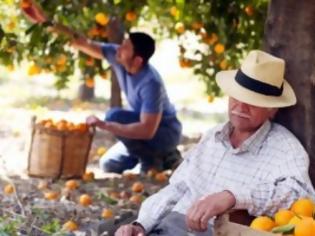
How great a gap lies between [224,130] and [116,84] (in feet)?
14.7

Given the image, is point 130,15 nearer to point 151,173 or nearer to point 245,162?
point 151,173

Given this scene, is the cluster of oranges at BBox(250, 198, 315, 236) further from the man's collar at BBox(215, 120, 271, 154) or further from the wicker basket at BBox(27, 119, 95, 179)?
the wicker basket at BBox(27, 119, 95, 179)

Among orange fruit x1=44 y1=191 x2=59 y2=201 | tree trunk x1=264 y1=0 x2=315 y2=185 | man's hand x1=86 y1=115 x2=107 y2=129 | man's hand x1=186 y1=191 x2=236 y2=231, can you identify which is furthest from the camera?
man's hand x1=86 y1=115 x2=107 y2=129

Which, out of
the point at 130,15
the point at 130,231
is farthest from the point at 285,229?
the point at 130,15

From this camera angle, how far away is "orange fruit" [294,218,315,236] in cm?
294

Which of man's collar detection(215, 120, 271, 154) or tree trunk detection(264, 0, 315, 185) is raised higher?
tree trunk detection(264, 0, 315, 185)

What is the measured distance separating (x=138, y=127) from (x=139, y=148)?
→ 1.48 ft

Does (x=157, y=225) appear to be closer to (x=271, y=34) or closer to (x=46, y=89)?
(x=271, y=34)

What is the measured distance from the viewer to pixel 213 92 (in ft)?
27.2

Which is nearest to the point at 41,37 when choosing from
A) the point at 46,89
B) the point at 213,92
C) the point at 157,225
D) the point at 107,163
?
the point at 107,163

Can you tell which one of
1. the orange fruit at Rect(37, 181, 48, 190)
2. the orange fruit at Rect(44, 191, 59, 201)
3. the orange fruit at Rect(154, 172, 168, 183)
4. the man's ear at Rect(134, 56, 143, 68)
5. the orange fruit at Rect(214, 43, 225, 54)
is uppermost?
the orange fruit at Rect(214, 43, 225, 54)

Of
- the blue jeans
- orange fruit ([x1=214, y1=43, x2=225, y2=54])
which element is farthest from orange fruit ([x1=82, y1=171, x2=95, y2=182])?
orange fruit ([x1=214, y1=43, x2=225, y2=54])

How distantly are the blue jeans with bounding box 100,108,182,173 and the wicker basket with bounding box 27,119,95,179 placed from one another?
1.03 feet

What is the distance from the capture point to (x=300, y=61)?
13.3 feet
